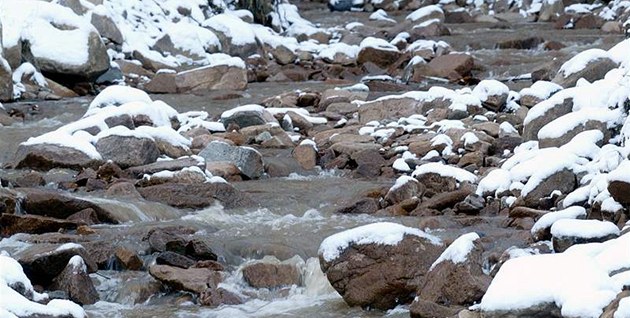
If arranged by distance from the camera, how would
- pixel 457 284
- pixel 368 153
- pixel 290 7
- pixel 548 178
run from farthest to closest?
pixel 290 7, pixel 368 153, pixel 548 178, pixel 457 284

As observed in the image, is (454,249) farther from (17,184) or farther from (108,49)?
(108,49)

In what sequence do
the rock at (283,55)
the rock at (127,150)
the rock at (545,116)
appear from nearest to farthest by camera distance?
the rock at (545,116), the rock at (127,150), the rock at (283,55)

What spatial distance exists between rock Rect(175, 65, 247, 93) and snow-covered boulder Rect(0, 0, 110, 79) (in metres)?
1.23

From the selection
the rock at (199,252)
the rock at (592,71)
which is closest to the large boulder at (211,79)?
the rock at (592,71)

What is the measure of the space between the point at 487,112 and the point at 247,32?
788 cm

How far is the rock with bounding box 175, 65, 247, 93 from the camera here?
1622 cm

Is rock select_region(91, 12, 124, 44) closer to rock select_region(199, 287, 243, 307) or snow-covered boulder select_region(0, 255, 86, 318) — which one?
rock select_region(199, 287, 243, 307)

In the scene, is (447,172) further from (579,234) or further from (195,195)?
(579,234)

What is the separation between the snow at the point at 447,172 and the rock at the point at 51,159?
3285 mm

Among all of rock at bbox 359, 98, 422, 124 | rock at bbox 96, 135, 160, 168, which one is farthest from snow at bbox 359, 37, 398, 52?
rock at bbox 96, 135, 160, 168

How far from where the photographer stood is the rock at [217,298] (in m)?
7.07

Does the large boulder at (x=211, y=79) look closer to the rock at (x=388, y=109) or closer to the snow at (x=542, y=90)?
the rock at (x=388, y=109)

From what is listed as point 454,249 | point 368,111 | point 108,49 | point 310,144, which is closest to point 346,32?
point 108,49

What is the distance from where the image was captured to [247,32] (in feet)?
64.9
